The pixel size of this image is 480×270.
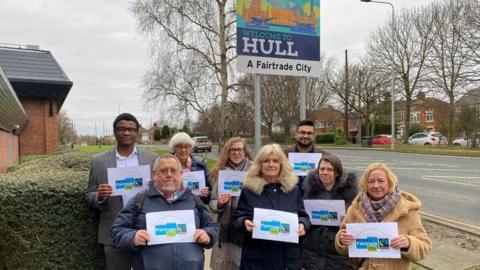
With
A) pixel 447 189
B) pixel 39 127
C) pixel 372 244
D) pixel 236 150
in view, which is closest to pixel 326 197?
pixel 372 244

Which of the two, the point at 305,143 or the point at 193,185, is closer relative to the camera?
the point at 193,185

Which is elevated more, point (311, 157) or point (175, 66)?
point (175, 66)

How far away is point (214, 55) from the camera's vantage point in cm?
1838

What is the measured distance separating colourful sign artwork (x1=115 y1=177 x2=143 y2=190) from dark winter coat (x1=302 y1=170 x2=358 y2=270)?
148cm

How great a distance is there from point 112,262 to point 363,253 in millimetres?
2174

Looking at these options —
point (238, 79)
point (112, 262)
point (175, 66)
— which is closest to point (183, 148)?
point (112, 262)

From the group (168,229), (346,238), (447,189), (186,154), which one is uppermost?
(186,154)

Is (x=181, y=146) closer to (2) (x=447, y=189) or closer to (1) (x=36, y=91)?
(2) (x=447, y=189)

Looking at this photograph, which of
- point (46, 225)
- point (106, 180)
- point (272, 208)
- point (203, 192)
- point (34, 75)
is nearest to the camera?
point (272, 208)

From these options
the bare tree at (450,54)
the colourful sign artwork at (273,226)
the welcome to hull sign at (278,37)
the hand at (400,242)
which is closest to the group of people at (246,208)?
the hand at (400,242)

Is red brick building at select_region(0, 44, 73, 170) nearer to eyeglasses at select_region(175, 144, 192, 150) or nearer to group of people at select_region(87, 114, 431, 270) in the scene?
eyeglasses at select_region(175, 144, 192, 150)

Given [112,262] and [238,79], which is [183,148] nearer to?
[112,262]

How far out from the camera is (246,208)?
10.9 ft

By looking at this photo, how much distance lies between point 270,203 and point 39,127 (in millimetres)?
17530
